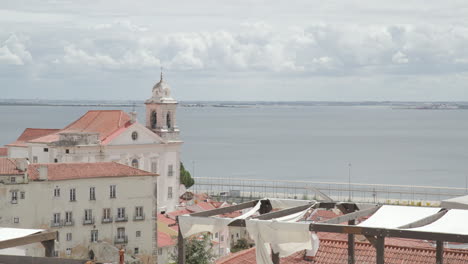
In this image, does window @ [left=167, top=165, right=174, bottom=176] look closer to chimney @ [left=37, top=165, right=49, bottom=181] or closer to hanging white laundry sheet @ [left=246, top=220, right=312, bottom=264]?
chimney @ [left=37, top=165, right=49, bottom=181]

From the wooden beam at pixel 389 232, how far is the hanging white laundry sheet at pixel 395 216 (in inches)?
11.0

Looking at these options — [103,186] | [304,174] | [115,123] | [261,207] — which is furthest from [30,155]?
[304,174]

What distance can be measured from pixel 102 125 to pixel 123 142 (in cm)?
277

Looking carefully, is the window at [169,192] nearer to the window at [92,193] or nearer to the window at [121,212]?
the window at [121,212]

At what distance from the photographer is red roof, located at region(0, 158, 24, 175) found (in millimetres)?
36188

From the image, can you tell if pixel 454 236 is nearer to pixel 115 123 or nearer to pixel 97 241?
pixel 97 241

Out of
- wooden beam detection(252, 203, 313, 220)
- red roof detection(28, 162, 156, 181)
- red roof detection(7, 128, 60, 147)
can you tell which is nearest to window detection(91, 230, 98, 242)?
red roof detection(28, 162, 156, 181)

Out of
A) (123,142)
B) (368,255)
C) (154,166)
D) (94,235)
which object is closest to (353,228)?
(368,255)

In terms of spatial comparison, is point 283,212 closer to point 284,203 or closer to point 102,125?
point 284,203

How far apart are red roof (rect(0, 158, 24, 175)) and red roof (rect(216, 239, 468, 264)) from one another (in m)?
24.3

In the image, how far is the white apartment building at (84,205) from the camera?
119ft

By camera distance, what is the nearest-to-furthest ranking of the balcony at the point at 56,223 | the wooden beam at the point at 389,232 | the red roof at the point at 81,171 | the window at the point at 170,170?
1. the wooden beam at the point at 389,232
2. the balcony at the point at 56,223
3. the red roof at the point at 81,171
4. the window at the point at 170,170

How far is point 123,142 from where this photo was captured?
2131 inches

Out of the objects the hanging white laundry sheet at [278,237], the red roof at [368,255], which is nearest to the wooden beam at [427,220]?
the hanging white laundry sheet at [278,237]
